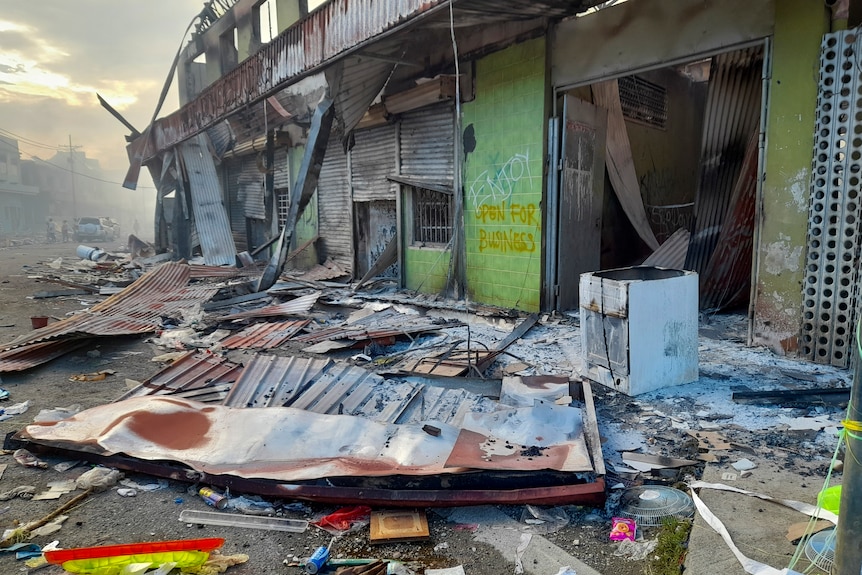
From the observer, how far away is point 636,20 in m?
5.79

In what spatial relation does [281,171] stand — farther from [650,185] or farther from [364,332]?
[650,185]

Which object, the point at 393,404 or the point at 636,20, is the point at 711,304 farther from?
the point at 393,404

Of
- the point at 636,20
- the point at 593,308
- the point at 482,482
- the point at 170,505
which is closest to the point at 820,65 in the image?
the point at 636,20

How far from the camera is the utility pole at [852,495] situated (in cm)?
151

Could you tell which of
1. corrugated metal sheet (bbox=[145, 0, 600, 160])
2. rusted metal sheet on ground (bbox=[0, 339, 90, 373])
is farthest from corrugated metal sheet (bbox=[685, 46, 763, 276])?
rusted metal sheet on ground (bbox=[0, 339, 90, 373])

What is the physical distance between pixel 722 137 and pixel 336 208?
803 centimetres

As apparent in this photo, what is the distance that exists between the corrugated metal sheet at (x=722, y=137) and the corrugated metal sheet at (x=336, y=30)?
6.91 ft

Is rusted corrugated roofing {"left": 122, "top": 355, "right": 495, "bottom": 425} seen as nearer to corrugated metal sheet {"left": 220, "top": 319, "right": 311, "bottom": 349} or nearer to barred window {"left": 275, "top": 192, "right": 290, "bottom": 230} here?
corrugated metal sheet {"left": 220, "top": 319, "right": 311, "bottom": 349}

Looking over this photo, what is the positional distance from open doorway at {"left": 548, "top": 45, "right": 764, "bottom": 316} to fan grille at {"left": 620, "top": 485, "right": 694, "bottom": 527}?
441 cm

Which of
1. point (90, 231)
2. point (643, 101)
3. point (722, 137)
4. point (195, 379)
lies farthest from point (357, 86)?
point (90, 231)

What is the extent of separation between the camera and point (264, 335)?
6.76 meters

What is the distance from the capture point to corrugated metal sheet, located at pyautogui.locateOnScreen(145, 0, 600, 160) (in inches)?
233

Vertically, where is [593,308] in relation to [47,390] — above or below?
above

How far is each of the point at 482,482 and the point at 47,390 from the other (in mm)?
4598
